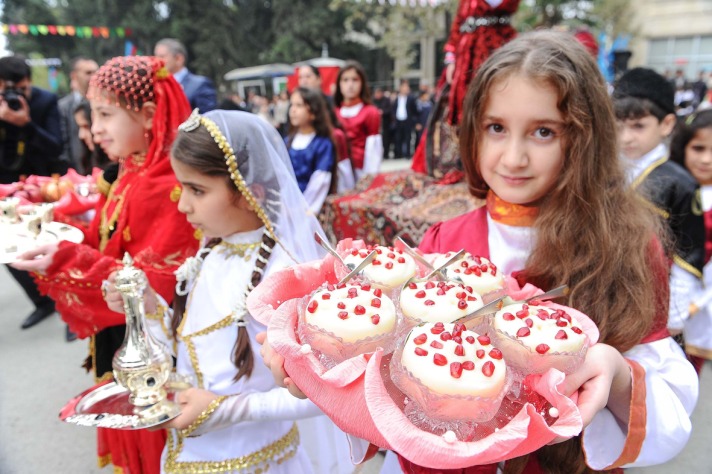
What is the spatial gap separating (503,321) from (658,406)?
47 cm

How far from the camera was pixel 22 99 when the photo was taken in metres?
3.81

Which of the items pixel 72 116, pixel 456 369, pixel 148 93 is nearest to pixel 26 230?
pixel 148 93

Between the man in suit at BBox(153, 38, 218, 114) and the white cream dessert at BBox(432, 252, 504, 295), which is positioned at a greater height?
the man in suit at BBox(153, 38, 218, 114)

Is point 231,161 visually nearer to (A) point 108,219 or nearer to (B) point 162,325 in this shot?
(B) point 162,325

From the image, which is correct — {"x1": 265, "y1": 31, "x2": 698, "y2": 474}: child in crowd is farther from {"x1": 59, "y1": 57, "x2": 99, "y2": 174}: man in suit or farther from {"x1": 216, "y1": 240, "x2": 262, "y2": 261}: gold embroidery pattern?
{"x1": 59, "y1": 57, "x2": 99, "y2": 174}: man in suit

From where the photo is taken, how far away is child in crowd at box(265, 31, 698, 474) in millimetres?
981

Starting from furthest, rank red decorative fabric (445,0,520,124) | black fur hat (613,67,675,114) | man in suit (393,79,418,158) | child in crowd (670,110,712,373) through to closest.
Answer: man in suit (393,79,418,158) → red decorative fabric (445,0,520,124) → child in crowd (670,110,712,373) → black fur hat (613,67,675,114)

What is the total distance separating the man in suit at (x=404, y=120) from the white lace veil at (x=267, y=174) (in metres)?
9.84

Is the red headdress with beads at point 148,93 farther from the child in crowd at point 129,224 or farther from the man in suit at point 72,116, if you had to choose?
the man in suit at point 72,116

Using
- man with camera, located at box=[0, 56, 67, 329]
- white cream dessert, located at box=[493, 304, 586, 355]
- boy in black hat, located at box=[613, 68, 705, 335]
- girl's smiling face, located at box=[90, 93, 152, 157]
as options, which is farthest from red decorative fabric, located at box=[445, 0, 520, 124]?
man with camera, located at box=[0, 56, 67, 329]

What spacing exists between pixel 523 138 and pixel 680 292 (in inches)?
61.2

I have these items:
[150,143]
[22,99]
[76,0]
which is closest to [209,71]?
[76,0]

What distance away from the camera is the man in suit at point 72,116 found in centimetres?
484

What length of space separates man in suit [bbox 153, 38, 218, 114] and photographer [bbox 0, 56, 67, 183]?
3.80ft
